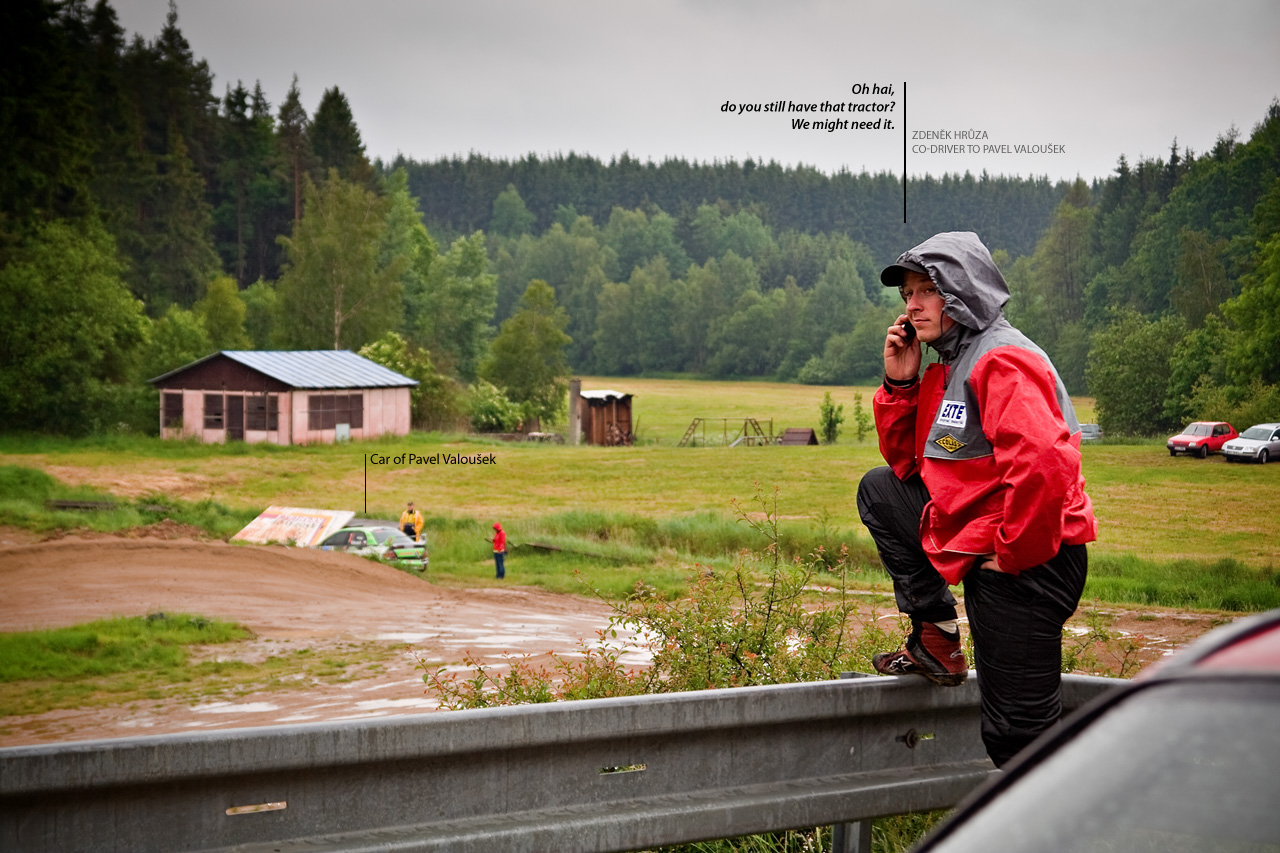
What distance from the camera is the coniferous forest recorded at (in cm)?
1312

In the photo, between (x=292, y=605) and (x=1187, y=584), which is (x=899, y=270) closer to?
(x=1187, y=584)

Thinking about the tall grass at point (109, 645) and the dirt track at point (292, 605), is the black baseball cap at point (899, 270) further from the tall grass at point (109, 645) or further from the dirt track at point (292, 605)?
the tall grass at point (109, 645)

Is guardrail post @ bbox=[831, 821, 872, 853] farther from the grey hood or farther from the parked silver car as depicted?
the parked silver car

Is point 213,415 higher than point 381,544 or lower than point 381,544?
higher

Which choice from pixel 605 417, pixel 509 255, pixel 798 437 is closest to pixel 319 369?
pixel 509 255

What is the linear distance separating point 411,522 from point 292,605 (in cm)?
179

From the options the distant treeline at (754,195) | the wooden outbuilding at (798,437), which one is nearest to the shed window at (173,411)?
the distant treeline at (754,195)

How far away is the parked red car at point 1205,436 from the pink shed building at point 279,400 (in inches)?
348

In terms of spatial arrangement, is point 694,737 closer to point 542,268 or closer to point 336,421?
point 336,421

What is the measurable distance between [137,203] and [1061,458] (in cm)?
1503

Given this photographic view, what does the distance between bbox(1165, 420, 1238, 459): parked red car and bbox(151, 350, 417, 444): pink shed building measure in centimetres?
885

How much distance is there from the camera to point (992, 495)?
2.72m

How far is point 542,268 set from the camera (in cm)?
1722

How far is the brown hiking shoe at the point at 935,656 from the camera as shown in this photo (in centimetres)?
293
